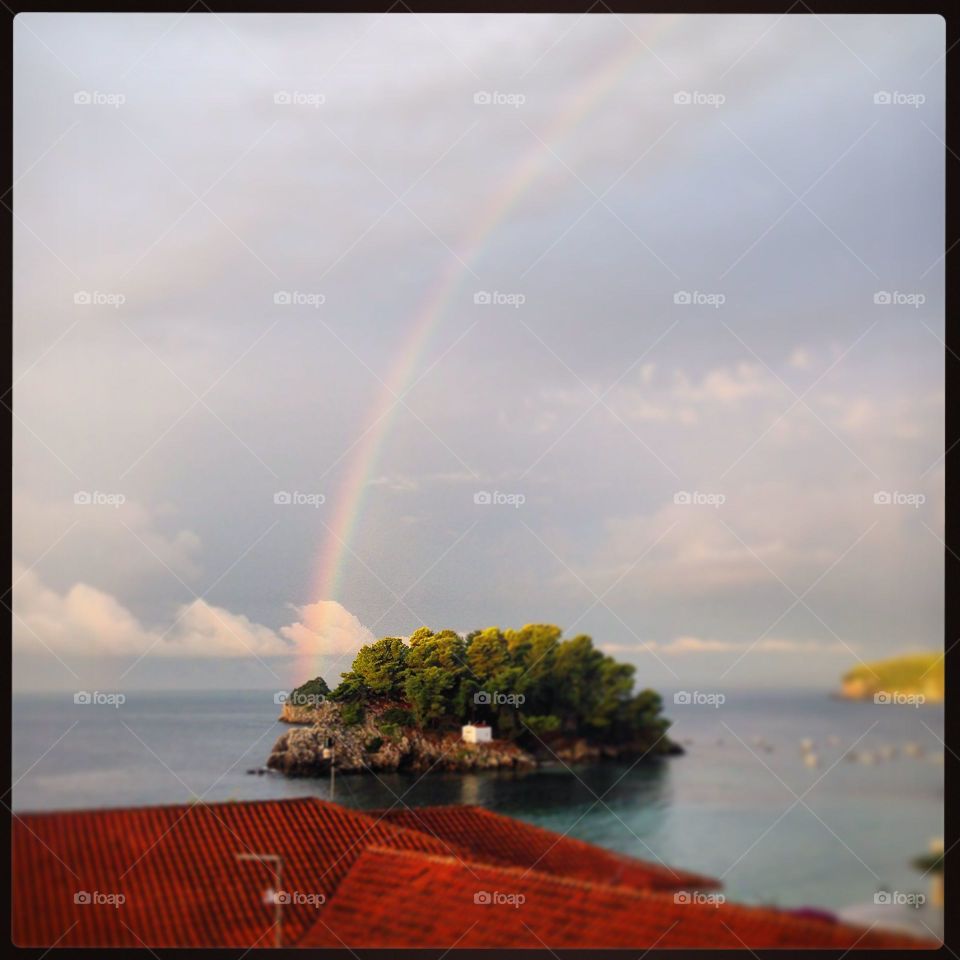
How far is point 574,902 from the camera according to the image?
4570 mm

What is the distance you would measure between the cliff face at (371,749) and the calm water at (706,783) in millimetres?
98

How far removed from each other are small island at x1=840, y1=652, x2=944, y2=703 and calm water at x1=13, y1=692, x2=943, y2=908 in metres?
0.06

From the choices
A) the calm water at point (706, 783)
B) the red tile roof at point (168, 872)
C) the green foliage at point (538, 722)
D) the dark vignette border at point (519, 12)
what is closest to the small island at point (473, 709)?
the green foliage at point (538, 722)

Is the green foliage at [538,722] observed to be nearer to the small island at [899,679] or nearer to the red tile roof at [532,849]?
the red tile roof at [532,849]

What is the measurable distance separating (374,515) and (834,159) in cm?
248

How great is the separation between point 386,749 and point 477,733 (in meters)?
0.41

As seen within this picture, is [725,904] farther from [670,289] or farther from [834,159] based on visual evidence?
[834,159]

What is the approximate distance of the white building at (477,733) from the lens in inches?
195

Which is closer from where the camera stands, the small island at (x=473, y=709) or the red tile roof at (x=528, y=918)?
the red tile roof at (x=528, y=918)

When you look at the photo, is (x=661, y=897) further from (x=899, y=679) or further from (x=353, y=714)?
(x=353, y=714)

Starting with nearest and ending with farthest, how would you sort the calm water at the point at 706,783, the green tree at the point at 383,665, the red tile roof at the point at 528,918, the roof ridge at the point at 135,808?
the red tile roof at the point at 528,918
the calm water at the point at 706,783
the roof ridge at the point at 135,808
the green tree at the point at 383,665

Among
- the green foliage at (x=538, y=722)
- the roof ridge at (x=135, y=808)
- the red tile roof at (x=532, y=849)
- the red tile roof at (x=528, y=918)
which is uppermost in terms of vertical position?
the green foliage at (x=538, y=722)

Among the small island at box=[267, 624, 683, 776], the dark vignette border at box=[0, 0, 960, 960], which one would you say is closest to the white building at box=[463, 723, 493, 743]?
the small island at box=[267, 624, 683, 776]

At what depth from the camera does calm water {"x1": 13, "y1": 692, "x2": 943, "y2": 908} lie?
4.68 meters
